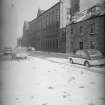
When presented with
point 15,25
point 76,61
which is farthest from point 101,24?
point 15,25

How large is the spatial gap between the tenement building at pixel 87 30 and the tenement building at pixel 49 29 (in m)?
0.07

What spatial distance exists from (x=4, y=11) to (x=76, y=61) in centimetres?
79

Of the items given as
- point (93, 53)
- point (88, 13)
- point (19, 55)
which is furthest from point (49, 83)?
point (88, 13)

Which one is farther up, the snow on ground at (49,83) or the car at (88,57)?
the car at (88,57)

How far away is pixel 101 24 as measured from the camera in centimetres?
140

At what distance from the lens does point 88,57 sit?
4.47ft

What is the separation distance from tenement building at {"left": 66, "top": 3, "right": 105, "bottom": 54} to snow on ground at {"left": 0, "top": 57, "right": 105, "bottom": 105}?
206mm

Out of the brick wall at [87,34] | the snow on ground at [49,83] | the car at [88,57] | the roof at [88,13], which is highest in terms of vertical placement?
the roof at [88,13]

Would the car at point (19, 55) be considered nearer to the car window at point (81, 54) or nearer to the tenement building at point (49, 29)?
the tenement building at point (49, 29)

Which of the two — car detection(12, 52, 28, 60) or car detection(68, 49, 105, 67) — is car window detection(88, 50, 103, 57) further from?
car detection(12, 52, 28, 60)

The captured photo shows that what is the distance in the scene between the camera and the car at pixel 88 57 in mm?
1356

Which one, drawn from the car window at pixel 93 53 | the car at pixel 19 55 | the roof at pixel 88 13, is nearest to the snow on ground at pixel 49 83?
the car at pixel 19 55

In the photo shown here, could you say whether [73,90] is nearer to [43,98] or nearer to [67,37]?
[43,98]

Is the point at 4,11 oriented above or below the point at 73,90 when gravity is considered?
above
